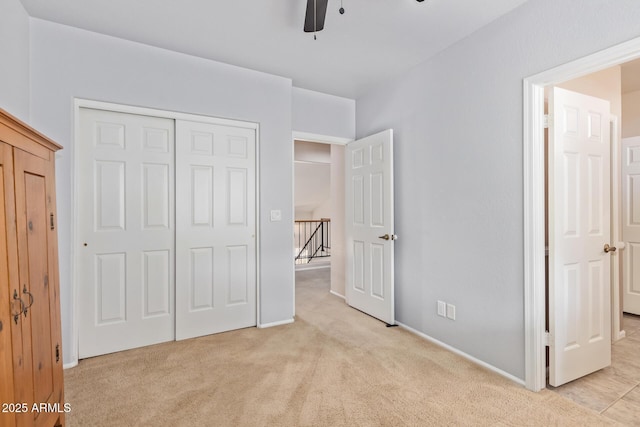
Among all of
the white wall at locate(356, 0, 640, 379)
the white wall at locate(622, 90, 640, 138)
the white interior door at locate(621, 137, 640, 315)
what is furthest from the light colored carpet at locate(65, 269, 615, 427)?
the white wall at locate(622, 90, 640, 138)

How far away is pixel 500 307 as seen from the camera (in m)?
2.36

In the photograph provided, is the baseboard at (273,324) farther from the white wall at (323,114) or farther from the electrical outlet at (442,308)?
the white wall at (323,114)

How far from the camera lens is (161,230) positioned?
9.38 feet

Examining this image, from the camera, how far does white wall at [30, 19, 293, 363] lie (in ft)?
7.96

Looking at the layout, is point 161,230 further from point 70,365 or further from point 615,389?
point 615,389

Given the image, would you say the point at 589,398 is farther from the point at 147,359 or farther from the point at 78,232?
the point at 78,232

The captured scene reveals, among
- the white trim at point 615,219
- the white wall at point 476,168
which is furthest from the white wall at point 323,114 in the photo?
the white trim at point 615,219

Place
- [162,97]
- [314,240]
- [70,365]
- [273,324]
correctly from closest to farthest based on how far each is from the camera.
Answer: [70,365], [162,97], [273,324], [314,240]

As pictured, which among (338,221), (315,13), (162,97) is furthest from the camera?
(338,221)

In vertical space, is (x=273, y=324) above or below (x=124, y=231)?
below

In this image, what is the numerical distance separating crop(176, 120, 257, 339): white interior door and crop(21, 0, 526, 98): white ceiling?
0.72 m

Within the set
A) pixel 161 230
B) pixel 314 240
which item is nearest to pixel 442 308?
pixel 161 230

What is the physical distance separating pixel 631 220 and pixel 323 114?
12.0 ft

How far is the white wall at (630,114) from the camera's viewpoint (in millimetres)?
3664
